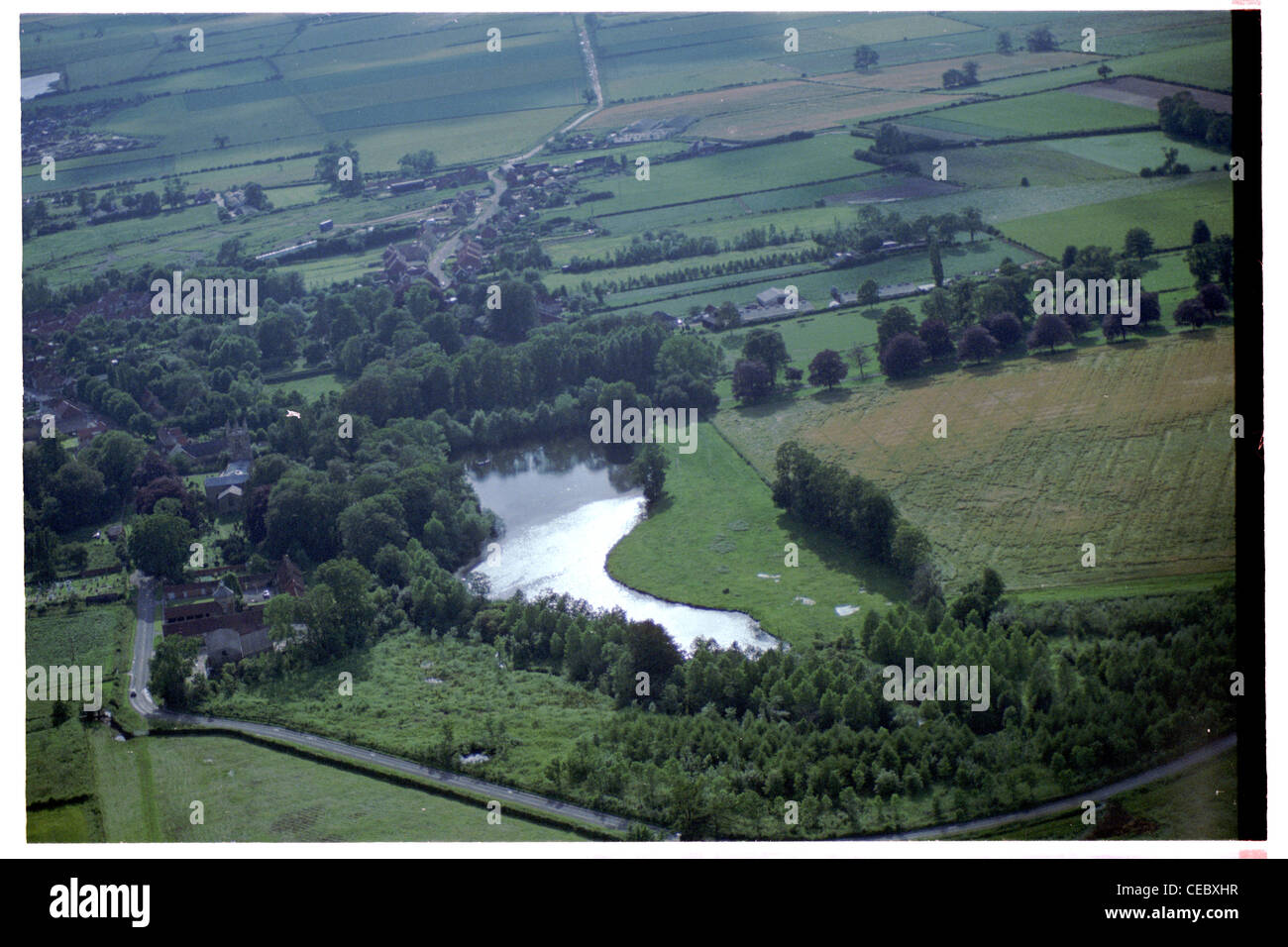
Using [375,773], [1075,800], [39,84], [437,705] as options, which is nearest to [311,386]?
[39,84]

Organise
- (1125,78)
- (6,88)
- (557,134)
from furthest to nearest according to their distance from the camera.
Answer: (557,134), (1125,78), (6,88)

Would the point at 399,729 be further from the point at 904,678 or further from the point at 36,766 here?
the point at 904,678

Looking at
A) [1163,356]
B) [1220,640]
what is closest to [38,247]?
[1163,356]

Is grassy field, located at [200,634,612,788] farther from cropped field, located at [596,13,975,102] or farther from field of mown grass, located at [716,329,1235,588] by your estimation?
cropped field, located at [596,13,975,102]

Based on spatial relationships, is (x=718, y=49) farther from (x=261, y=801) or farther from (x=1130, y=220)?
(x=261, y=801)

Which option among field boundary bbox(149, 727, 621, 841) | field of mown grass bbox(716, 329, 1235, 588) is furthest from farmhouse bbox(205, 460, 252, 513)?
field of mown grass bbox(716, 329, 1235, 588)

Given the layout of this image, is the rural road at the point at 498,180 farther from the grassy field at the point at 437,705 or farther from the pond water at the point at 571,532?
the grassy field at the point at 437,705
